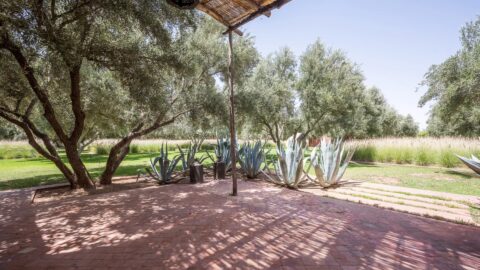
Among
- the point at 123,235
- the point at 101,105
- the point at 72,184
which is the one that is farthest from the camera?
the point at 101,105

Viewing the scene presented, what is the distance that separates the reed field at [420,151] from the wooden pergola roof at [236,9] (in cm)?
907

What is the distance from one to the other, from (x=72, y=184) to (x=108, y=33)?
422cm

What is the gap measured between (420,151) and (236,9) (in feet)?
39.6

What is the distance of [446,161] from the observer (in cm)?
1117

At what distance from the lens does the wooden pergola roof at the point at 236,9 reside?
4.48 meters

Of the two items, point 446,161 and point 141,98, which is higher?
point 141,98

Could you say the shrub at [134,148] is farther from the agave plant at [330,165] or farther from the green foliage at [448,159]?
the green foliage at [448,159]

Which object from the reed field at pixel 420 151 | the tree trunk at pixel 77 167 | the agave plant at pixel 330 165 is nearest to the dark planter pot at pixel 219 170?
the agave plant at pixel 330 165

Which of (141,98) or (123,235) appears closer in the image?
(123,235)

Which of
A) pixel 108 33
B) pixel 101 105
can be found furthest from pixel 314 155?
pixel 101 105

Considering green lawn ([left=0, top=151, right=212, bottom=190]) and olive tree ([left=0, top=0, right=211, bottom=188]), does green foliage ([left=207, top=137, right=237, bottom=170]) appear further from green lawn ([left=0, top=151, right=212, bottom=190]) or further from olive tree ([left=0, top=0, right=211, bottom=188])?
green lawn ([left=0, top=151, right=212, bottom=190])

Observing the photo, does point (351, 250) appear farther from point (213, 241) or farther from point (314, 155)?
point (314, 155)

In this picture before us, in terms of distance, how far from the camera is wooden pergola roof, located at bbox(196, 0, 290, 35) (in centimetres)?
448

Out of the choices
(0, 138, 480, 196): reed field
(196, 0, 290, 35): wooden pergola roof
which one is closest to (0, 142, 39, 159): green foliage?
(0, 138, 480, 196): reed field
